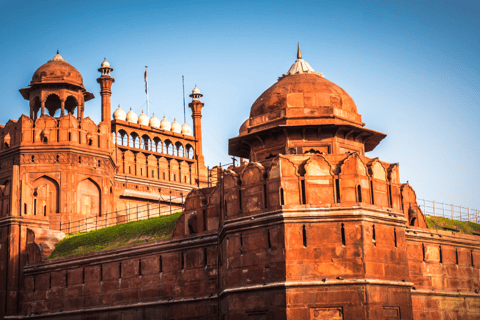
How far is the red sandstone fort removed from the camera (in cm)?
2533

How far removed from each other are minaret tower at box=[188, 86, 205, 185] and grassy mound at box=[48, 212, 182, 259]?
723 inches

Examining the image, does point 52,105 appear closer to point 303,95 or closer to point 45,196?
point 45,196

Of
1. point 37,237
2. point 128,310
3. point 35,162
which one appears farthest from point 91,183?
point 128,310

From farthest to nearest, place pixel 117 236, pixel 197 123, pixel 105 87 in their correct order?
pixel 197 123, pixel 105 87, pixel 117 236

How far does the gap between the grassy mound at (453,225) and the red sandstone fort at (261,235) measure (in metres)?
1.26

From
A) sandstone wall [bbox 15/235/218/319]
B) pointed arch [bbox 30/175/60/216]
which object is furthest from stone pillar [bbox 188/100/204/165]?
sandstone wall [bbox 15/235/218/319]

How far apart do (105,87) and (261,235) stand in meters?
28.1

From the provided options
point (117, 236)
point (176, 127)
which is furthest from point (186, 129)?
point (117, 236)

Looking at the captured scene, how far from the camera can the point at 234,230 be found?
1058 inches

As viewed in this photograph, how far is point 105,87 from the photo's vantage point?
169 feet

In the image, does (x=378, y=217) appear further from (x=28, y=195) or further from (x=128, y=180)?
(x=128, y=180)

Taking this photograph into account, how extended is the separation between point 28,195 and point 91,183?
5315 millimetres

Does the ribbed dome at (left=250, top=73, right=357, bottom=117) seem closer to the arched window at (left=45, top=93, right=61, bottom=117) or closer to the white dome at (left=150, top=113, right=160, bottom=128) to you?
the arched window at (left=45, top=93, right=61, bottom=117)

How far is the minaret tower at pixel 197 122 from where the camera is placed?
5659cm
